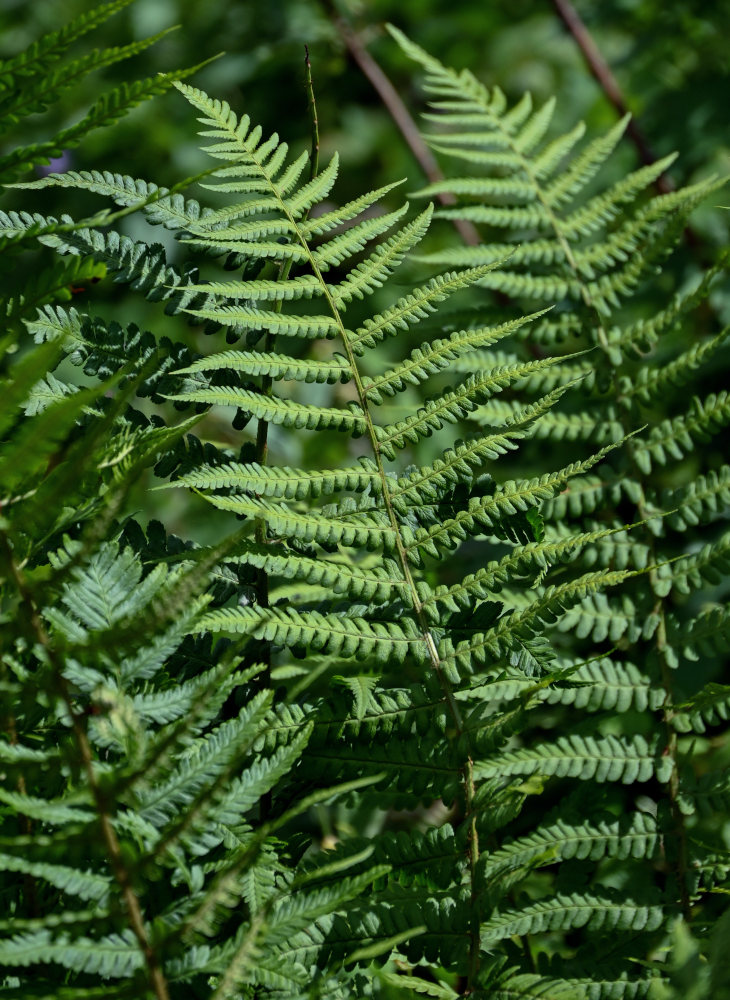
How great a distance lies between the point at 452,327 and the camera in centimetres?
104

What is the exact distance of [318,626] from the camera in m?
0.67

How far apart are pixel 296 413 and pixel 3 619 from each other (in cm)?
26

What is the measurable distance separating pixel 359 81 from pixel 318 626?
1.94 meters

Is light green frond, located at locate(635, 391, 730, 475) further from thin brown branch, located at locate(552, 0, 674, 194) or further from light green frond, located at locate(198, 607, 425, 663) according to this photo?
thin brown branch, located at locate(552, 0, 674, 194)

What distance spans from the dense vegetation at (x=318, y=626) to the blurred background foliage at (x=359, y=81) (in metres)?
0.79

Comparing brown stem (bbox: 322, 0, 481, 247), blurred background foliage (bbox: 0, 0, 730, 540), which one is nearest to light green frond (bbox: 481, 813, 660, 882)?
blurred background foliage (bbox: 0, 0, 730, 540)

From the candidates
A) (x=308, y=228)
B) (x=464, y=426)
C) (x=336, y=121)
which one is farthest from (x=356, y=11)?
(x=308, y=228)

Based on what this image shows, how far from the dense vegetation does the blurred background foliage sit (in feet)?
2.59

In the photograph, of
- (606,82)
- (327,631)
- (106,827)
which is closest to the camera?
(106,827)

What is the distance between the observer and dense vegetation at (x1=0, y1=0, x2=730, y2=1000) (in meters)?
0.51

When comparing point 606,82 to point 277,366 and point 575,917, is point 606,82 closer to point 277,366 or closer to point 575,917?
point 277,366

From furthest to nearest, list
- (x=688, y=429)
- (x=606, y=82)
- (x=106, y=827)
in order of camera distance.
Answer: (x=606, y=82) → (x=688, y=429) → (x=106, y=827)

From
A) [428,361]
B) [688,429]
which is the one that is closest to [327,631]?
[428,361]

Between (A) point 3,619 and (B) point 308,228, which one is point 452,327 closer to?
(B) point 308,228
